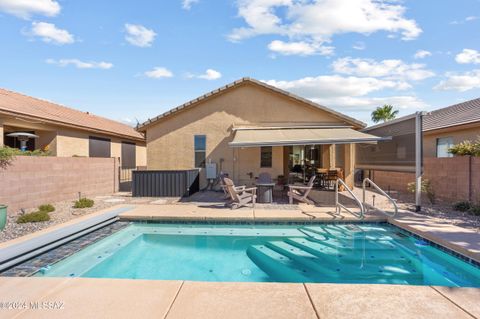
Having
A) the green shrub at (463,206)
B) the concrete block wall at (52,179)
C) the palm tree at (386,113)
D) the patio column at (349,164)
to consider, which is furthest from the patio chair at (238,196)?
the palm tree at (386,113)

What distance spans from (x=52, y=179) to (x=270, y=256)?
1498 cm

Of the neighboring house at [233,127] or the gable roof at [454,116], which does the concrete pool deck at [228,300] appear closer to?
the neighboring house at [233,127]

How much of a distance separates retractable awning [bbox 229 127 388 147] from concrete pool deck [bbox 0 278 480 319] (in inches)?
498

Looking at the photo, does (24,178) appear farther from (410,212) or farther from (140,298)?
(410,212)

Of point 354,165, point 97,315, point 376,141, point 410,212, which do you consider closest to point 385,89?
point 354,165

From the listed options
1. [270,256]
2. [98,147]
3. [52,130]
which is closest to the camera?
[270,256]

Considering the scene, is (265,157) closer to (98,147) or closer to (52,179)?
(52,179)

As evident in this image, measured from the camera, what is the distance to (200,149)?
24875 millimetres

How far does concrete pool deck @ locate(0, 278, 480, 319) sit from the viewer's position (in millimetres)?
5633

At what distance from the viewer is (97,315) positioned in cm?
556

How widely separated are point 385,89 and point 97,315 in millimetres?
38843

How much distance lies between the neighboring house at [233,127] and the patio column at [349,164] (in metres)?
0.66

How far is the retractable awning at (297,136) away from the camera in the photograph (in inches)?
736

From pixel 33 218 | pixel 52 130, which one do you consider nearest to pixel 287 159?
pixel 33 218
